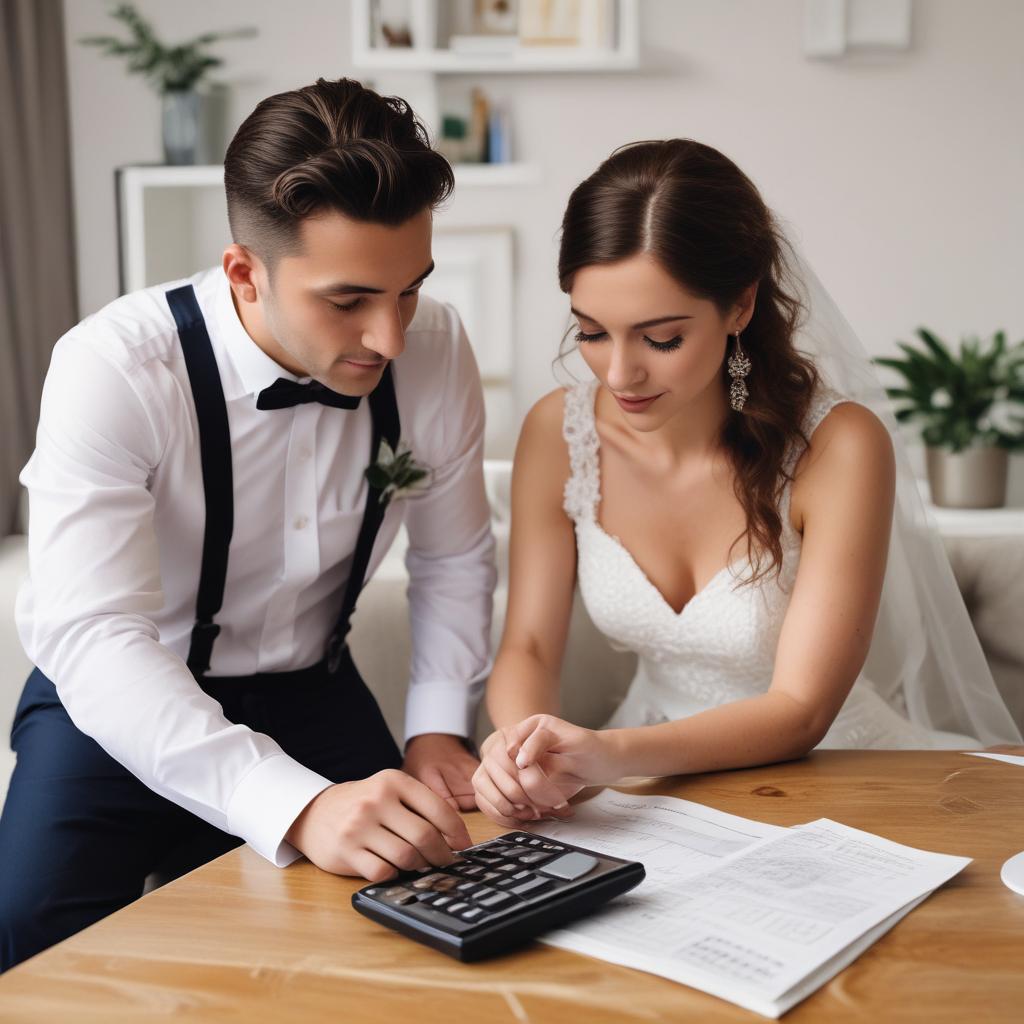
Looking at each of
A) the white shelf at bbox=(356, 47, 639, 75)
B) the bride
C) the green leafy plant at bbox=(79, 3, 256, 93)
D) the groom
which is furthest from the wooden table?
the green leafy plant at bbox=(79, 3, 256, 93)

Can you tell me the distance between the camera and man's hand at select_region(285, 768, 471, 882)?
1.10 m

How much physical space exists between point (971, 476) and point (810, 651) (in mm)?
1894

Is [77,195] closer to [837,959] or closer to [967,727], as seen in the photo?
[967,727]

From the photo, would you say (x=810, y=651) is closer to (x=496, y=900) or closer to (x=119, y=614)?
(x=496, y=900)

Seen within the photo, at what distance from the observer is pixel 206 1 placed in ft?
11.8

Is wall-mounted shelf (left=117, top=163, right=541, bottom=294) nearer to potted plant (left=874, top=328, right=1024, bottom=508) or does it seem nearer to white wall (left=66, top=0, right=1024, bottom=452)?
white wall (left=66, top=0, right=1024, bottom=452)

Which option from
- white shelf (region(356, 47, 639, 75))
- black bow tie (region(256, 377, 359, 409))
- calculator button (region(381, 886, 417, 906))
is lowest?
calculator button (region(381, 886, 417, 906))

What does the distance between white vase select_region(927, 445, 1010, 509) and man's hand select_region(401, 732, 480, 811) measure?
1.96 metres

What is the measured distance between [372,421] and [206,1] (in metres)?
2.31

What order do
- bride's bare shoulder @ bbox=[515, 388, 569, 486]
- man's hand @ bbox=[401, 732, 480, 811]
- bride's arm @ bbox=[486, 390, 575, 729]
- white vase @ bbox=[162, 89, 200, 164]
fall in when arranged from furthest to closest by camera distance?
white vase @ bbox=[162, 89, 200, 164], bride's bare shoulder @ bbox=[515, 388, 569, 486], bride's arm @ bbox=[486, 390, 575, 729], man's hand @ bbox=[401, 732, 480, 811]

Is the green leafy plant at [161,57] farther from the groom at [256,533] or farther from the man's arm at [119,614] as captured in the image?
the man's arm at [119,614]

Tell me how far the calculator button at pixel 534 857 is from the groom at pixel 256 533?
12 centimetres

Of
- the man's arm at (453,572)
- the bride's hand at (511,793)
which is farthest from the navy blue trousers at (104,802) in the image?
the bride's hand at (511,793)

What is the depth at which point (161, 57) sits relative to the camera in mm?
3344
